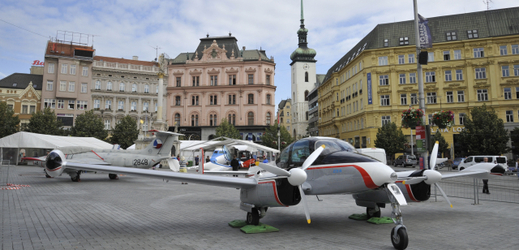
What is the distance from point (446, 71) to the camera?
48.0m

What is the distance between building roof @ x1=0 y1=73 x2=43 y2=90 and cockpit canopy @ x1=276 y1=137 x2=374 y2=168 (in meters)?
74.2

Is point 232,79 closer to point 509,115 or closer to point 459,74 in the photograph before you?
point 459,74

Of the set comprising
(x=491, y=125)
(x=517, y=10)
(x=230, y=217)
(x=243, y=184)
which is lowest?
(x=230, y=217)

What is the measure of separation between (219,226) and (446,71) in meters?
51.4

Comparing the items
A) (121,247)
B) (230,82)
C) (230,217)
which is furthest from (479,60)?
(121,247)

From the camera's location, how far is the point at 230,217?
30.7 ft

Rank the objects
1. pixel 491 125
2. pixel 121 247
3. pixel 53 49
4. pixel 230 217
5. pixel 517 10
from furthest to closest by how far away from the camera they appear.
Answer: pixel 53 49 → pixel 517 10 → pixel 491 125 → pixel 230 217 → pixel 121 247

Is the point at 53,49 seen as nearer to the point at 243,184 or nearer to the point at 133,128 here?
the point at 133,128

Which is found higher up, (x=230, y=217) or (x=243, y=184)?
(x=243, y=184)

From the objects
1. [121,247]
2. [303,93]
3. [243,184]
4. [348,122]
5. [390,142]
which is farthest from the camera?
[303,93]

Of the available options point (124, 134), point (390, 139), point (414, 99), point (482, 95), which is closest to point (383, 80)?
point (414, 99)

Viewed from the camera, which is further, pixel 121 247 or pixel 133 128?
pixel 133 128

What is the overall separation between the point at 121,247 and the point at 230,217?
12.4ft

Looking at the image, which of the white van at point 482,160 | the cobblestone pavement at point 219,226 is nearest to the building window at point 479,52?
the white van at point 482,160
